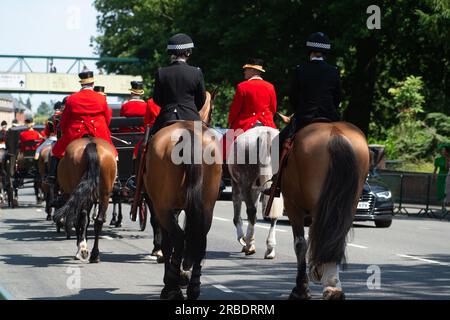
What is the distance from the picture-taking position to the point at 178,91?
1177cm

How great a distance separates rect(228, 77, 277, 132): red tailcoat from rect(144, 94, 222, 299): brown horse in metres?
4.56

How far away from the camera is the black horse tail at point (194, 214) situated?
10766 mm

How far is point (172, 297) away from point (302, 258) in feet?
4.59

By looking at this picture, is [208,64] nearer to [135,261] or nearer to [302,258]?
[135,261]

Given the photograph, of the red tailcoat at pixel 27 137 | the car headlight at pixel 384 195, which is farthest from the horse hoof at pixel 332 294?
the red tailcoat at pixel 27 137

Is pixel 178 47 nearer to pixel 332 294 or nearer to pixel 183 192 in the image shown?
pixel 183 192

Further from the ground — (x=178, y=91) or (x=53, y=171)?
(x=178, y=91)

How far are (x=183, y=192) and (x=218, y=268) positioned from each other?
3.45 metres

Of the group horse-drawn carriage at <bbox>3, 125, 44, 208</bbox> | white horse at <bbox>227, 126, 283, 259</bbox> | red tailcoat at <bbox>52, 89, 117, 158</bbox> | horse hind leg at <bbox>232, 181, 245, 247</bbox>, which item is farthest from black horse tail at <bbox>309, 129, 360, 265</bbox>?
horse-drawn carriage at <bbox>3, 125, 44, 208</bbox>

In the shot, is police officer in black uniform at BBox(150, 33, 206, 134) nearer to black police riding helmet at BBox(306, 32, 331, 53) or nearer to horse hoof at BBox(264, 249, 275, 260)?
black police riding helmet at BBox(306, 32, 331, 53)

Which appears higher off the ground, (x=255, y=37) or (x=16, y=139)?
(x=255, y=37)

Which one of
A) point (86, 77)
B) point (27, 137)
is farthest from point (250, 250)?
point (27, 137)
